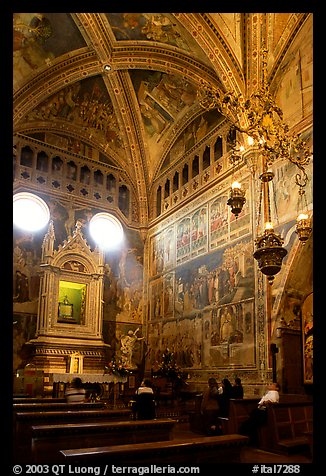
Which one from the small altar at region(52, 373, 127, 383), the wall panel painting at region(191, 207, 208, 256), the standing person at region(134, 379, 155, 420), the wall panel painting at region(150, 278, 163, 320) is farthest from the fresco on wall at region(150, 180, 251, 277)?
the standing person at region(134, 379, 155, 420)

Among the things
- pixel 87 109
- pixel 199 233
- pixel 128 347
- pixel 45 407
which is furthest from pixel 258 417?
pixel 87 109

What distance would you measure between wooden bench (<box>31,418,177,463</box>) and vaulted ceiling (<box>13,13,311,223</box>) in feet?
37.2

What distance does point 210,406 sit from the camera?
35.1 feet

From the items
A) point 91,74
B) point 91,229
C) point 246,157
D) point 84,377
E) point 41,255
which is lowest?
point 84,377

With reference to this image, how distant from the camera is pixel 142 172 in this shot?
21375 mm

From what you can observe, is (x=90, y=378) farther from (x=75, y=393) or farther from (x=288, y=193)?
(x=288, y=193)

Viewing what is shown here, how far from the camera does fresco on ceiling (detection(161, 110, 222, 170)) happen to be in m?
17.7

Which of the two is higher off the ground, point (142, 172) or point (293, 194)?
point (142, 172)

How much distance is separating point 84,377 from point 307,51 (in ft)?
40.9

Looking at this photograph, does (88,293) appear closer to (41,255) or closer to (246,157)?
(41,255)

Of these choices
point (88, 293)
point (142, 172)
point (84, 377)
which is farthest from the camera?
point (142, 172)

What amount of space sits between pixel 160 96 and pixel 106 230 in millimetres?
6226

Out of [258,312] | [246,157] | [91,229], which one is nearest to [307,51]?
[246,157]

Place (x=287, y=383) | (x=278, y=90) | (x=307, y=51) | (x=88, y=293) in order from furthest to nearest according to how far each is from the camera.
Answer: (x=88, y=293)
(x=278, y=90)
(x=307, y=51)
(x=287, y=383)
